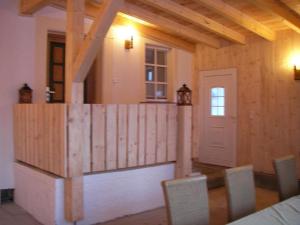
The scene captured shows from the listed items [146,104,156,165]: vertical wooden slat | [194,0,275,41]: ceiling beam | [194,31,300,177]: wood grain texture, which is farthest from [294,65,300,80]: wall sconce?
[146,104,156,165]: vertical wooden slat

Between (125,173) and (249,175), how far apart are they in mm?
1868

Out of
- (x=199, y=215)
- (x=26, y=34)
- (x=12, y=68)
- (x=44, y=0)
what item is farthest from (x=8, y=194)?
(x=199, y=215)

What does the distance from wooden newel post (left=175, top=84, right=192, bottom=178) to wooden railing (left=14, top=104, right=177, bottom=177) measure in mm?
73

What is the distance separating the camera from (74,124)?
367cm

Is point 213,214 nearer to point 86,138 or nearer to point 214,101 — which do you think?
point 86,138

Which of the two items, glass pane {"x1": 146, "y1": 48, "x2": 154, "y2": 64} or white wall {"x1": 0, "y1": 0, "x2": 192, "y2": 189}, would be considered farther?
glass pane {"x1": 146, "y1": 48, "x2": 154, "y2": 64}

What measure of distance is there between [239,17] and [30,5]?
118 inches

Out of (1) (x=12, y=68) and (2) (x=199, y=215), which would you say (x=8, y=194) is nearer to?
(1) (x=12, y=68)

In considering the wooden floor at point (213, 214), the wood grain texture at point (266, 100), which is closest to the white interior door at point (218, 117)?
the wood grain texture at point (266, 100)

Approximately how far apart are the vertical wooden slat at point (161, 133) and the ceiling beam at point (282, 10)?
186 centimetres

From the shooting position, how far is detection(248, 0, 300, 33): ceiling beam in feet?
14.8

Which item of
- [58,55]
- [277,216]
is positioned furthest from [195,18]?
[277,216]

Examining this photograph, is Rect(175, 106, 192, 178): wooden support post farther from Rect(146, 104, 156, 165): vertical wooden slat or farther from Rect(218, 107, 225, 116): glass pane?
Rect(218, 107, 225, 116): glass pane

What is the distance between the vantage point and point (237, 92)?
20.3 ft
